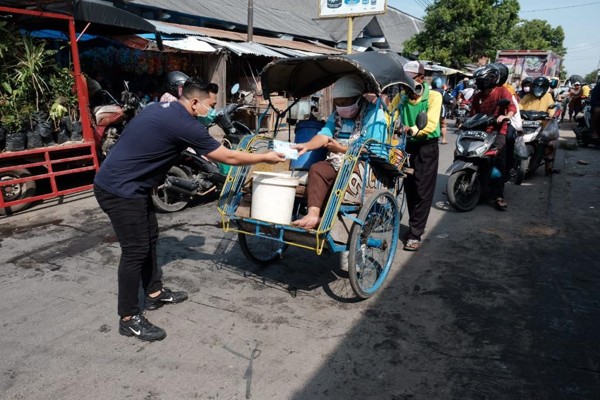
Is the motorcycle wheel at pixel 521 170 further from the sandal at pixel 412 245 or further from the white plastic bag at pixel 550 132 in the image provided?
the sandal at pixel 412 245

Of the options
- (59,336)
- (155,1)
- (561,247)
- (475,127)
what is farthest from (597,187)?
(155,1)

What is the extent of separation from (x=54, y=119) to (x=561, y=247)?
6682 mm

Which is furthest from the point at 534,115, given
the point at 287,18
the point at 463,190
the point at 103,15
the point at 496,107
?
the point at 287,18

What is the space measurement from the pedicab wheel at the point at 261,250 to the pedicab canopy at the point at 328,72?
4.68 ft

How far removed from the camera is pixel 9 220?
5.43 meters

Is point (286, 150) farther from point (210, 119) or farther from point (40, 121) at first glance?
point (40, 121)

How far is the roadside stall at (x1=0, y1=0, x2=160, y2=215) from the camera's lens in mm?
5629

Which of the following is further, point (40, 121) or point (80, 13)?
point (80, 13)

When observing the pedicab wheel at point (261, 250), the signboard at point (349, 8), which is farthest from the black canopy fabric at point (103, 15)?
the signboard at point (349, 8)

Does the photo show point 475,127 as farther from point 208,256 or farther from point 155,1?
point 155,1

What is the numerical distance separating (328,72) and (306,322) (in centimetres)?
235

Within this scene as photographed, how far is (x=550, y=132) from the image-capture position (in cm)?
775

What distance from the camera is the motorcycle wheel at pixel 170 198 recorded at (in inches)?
226

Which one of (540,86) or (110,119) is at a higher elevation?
(540,86)
